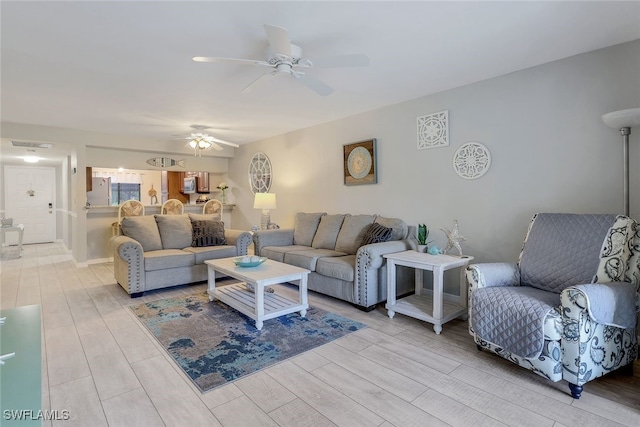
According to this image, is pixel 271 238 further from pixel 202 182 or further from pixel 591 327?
pixel 202 182

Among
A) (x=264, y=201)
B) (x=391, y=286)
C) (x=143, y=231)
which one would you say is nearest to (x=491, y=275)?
(x=391, y=286)

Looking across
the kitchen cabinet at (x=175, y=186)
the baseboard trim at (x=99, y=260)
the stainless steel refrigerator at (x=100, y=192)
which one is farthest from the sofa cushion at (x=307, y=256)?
the stainless steel refrigerator at (x=100, y=192)

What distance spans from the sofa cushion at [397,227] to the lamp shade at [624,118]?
2017mm

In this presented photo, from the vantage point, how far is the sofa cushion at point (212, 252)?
4.23 meters

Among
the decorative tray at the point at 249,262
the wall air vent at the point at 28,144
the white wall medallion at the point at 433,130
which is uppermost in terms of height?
the wall air vent at the point at 28,144

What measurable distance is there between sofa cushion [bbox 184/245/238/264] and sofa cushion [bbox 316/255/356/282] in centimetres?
148

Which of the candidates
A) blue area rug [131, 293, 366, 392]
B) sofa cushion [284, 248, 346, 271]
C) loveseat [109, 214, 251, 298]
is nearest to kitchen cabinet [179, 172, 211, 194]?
loveseat [109, 214, 251, 298]

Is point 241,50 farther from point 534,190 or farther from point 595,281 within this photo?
point 595,281

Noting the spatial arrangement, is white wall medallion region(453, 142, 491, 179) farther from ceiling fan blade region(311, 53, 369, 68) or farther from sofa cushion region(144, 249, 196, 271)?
sofa cushion region(144, 249, 196, 271)

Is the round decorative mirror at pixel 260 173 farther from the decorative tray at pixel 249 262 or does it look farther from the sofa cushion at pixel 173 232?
the decorative tray at pixel 249 262

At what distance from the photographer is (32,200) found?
8.38m

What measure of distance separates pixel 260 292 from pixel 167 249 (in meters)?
2.23

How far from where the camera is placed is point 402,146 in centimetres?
398

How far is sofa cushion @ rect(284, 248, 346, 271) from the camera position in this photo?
3.71 m
